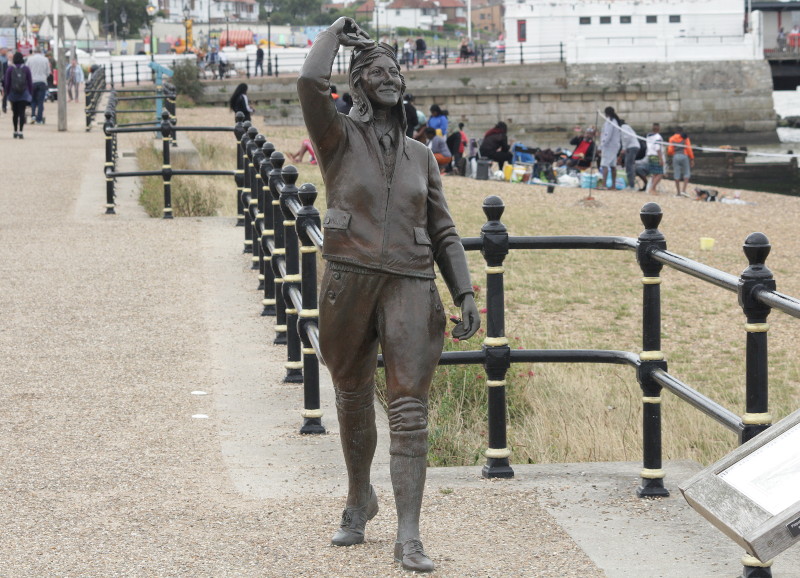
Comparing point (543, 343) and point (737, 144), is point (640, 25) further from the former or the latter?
point (543, 343)

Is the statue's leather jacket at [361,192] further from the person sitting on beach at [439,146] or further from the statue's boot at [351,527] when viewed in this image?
the person sitting on beach at [439,146]

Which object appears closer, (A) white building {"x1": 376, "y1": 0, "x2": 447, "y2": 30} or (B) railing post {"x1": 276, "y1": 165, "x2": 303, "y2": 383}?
(B) railing post {"x1": 276, "y1": 165, "x2": 303, "y2": 383}

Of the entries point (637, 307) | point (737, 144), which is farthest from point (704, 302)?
point (737, 144)

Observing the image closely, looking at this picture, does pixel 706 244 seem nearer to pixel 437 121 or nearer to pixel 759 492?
pixel 437 121

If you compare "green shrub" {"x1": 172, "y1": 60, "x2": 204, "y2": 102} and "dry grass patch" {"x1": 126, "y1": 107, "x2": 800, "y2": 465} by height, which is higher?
"green shrub" {"x1": 172, "y1": 60, "x2": 204, "y2": 102}

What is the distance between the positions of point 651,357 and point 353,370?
140 cm

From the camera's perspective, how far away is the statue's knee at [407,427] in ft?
14.2

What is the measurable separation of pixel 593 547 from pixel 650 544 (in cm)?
21

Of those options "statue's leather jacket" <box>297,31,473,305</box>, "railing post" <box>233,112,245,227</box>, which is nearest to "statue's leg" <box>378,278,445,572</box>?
"statue's leather jacket" <box>297,31,473,305</box>

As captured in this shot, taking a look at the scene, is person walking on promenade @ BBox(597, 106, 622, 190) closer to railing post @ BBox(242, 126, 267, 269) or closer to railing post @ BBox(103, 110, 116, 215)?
railing post @ BBox(103, 110, 116, 215)

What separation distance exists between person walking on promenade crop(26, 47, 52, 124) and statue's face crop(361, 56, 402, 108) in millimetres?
26824

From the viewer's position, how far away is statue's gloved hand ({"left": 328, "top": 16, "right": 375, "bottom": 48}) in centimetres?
436

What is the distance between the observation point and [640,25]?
210ft

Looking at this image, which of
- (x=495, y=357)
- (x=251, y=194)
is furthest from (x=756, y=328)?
(x=251, y=194)
